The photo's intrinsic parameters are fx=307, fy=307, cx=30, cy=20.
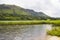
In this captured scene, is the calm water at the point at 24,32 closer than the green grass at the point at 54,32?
Yes

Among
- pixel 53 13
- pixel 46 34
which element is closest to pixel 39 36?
pixel 46 34

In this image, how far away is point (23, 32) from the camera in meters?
10.7

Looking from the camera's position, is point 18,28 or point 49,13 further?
point 18,28

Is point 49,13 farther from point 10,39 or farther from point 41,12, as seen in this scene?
point 10,39

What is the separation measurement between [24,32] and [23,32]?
0.11ft

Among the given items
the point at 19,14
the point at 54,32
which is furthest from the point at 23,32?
the point at 54,32

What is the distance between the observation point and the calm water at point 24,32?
9.64m

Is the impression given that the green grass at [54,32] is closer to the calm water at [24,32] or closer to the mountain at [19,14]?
the calm water at [24,32]

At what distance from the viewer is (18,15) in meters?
10.1

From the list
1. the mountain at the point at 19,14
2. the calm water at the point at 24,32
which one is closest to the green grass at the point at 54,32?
the calm water at the point at 24,32

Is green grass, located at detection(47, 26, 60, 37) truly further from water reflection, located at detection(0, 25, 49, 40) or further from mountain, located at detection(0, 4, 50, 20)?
mountain, located at detection(0, 4, 50, 20)

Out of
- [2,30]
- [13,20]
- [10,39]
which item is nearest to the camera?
[10,39]

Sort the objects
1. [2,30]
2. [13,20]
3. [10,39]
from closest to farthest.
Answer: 1. [10,39]
2. [13,20]
3. [2,30]

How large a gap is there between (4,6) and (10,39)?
4.26 feet
